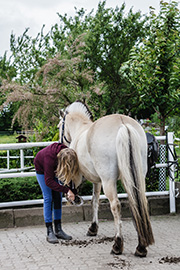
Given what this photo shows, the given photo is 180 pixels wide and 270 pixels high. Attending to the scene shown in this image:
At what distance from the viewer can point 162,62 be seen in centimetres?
830

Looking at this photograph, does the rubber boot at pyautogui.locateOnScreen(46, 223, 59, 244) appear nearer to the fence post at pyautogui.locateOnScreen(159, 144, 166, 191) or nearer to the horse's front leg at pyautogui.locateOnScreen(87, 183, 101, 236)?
the horse's front leg at pyautogui.locateOnScreen(87, 183, 101, 236)

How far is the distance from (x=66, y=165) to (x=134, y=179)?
105cm

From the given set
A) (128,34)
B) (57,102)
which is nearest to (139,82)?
(57,102)

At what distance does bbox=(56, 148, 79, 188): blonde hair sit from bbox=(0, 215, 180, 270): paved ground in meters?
0.97

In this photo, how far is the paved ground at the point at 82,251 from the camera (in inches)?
170

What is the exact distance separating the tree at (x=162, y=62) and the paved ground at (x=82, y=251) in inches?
123

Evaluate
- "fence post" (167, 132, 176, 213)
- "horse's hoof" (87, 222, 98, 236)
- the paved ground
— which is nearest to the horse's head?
"horse's hoof" (87, 222, 98, 236)

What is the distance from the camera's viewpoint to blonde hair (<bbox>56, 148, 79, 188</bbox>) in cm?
511

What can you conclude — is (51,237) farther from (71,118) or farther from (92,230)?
(71,118)

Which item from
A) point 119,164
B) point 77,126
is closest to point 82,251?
point 119,164

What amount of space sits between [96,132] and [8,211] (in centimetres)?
253


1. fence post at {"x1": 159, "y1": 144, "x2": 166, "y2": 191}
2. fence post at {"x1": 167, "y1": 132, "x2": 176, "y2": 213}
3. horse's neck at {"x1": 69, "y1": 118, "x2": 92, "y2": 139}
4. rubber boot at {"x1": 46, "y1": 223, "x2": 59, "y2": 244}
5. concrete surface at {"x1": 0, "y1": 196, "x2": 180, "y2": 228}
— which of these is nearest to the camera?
rubber boot at {"x1": 46, "y1": 223, "x2": 59, "y2": 244}

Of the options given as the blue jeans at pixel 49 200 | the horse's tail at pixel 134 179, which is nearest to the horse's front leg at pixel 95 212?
the blue jeans at pixel 49 200

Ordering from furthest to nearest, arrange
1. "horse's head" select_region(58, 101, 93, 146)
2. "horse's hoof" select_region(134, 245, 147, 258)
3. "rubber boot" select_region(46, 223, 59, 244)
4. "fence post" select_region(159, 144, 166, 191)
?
"fence post" select_region(159, 144, 166, 191) < "horse's head" select_region(58, 101, 93, 146) < "rubber boot" select_region(46, 223, 59, 244) < "horse's hoof" select_region(134, 245, 147, 258)
